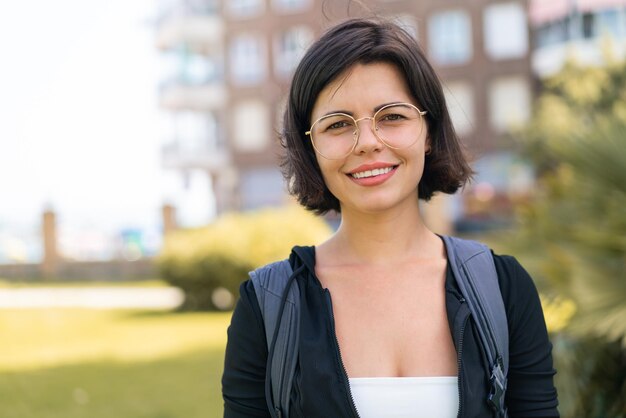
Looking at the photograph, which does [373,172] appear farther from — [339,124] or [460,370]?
[460,370]

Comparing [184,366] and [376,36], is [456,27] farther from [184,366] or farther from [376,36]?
[376,36]

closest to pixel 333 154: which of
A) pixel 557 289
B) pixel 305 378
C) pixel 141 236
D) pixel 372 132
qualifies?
pixel 372 132

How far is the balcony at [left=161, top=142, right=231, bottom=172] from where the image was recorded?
34906mm

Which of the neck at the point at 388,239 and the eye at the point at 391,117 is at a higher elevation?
the eye at the point at 391,117

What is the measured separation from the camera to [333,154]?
2.01 meters

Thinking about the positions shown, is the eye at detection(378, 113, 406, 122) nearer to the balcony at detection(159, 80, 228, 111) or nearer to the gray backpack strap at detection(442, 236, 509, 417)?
the gray backpack strap at detection(442, 236, 509, 417)

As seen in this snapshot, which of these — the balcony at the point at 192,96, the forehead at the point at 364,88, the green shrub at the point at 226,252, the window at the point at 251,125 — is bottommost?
the green shrub at the point at 226,252

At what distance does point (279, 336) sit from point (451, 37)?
106 feet

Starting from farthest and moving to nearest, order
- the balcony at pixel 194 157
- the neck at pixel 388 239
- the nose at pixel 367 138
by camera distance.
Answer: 1. the balcony at pixel 194 157
2. the neck at pixel 388 239
3. the nose at pixel 367 138

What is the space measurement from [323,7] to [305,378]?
102cm

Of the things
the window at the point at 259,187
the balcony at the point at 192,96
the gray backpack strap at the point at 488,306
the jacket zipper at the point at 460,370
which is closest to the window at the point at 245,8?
the balcony at the point at 192,96

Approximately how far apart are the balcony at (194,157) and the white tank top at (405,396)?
33349mm

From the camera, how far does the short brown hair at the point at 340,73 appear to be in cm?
198

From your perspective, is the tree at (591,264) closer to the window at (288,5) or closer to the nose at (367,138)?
the nose at (367,138)
